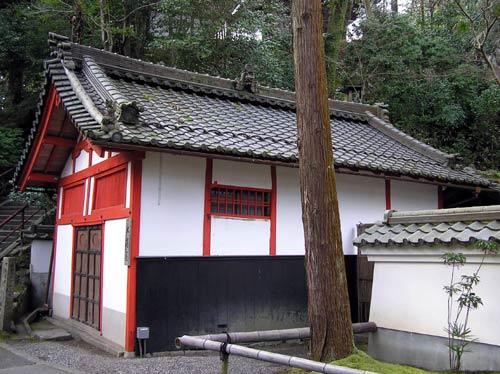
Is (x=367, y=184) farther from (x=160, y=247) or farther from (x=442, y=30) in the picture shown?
(x=442, y=30)

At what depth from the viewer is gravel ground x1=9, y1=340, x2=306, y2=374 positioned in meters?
7.08

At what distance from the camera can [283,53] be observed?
20219 millimetres

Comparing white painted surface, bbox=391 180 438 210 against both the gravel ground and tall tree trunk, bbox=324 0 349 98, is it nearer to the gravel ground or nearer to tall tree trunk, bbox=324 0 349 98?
the gravel ground

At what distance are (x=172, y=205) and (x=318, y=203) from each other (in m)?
3.91

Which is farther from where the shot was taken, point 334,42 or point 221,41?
point 334,42

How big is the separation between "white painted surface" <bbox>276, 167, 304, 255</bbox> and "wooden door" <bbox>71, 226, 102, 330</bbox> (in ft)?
12.5

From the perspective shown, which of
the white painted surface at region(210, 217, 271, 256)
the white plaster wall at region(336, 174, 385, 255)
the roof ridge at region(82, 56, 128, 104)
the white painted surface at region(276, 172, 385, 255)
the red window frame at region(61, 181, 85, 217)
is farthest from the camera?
the red window frame at region(61, 181, 85, 217)

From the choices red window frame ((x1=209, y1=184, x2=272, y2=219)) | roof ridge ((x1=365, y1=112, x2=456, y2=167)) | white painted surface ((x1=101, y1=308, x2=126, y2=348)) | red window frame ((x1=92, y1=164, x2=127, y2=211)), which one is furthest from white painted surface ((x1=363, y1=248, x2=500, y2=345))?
roof ridge ((x1=365, y1=112, x2=456, y2=167))

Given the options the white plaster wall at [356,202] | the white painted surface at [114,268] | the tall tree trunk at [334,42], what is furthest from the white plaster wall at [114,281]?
the tall tree trunk at [334,42]

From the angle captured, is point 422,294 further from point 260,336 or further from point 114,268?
point 114,268

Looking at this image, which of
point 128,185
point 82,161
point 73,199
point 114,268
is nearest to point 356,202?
point 128,185

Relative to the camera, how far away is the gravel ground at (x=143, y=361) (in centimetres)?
708

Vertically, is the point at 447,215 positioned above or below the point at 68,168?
below

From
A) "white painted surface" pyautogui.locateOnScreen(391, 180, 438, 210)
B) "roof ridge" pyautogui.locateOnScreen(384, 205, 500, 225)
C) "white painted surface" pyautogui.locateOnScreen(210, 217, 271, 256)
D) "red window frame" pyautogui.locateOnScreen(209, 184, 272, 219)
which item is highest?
"white painted surface" pyautogui.locateOnScreen(391, 180, 438, 210)
